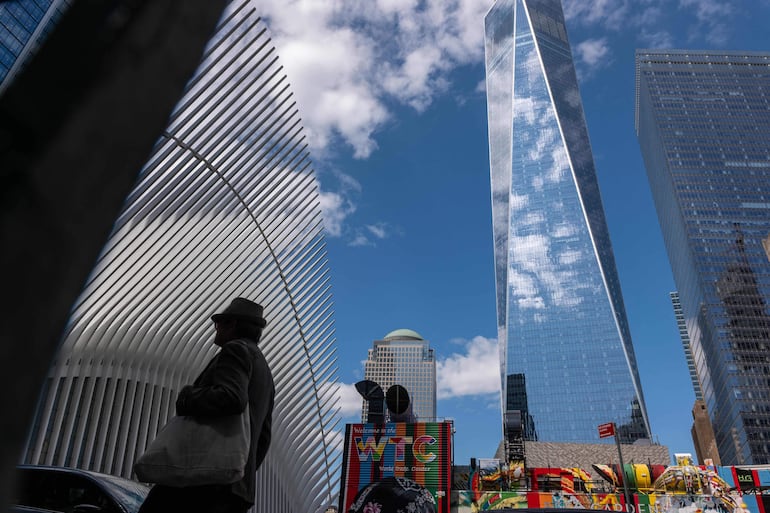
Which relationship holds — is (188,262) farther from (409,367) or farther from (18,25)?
(409,367)

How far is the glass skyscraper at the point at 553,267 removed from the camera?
12219 centimetres

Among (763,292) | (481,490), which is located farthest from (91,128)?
(763,292)

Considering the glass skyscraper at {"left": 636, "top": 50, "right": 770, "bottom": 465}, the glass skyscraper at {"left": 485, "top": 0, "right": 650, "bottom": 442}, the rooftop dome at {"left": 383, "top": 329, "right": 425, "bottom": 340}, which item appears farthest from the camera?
the rooftop dome at {"left": 383, "top": 329, "right": 425, "bottom": 340}

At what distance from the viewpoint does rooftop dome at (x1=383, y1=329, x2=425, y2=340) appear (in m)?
187

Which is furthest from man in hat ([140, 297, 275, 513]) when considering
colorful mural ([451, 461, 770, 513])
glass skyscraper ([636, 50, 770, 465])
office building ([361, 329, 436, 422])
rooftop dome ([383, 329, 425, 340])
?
rooftop dome ([383, 329, 425, 340])

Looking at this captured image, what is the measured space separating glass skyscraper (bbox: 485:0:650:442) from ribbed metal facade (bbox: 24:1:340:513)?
397 ft

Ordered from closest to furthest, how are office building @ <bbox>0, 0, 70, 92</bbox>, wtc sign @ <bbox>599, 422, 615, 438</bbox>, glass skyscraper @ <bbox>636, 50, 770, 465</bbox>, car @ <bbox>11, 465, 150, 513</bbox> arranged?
car @ <bbox>11, 465, 150, 513</bbox>, wtc sign @ <bbox>599, 422, 615, 438</bbox>, office building @ <bbox>0, 0, 70, 92</bbox>, glass skyscraper @ <bbox>636, 50, 770, 465</bbox>

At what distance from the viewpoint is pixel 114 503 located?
5.05 metres

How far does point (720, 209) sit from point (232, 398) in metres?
137

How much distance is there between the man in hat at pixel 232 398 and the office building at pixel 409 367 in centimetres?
17159

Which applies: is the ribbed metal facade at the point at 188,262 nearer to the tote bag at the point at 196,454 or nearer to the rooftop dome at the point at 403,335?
the tote bag at the point at 196,454

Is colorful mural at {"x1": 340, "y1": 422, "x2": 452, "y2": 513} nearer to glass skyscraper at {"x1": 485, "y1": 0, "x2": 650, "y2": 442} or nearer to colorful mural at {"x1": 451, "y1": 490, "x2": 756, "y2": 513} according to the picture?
colorful mural at {"x1": 451, "y1": 490, "x2": 756, "y2": 513}

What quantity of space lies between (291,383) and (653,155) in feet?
498

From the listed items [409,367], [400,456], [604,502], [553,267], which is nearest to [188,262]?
[400,456]
